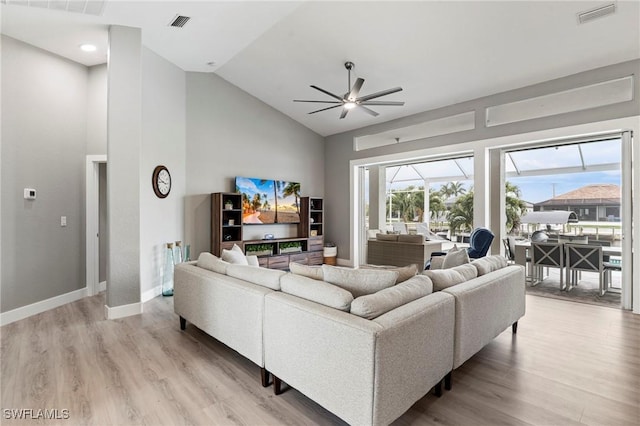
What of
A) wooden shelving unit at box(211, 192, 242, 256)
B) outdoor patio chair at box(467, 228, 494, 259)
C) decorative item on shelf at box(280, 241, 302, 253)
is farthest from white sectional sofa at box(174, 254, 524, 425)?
decorative item on shelf at box(280, 241, 302, 253)

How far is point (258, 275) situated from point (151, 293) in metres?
3.00

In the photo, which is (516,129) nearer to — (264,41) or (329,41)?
(329,41)

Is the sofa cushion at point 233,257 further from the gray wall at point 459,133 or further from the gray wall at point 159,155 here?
the gray wall at point 459,133

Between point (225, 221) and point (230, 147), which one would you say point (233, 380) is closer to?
point (225, 221)

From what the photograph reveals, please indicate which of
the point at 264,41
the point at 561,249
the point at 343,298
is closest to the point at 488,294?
the point at 343,298

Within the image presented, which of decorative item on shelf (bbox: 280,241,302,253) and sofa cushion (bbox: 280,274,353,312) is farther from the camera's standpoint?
decorative item on shelf (bbox: 280,241,302,253)

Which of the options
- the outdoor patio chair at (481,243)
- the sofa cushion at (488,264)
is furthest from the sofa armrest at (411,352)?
the outdoor patio chair at (481,243)

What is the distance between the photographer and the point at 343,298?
6.22 feet

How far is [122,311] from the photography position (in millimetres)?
3764

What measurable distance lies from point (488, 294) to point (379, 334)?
4.94ft

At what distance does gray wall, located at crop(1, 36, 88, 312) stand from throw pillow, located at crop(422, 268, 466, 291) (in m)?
4.54

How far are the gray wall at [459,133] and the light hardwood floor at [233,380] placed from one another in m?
2.78

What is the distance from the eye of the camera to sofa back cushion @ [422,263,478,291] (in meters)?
2.41

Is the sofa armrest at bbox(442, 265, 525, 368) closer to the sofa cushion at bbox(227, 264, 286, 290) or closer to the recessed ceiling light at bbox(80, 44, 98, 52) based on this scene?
the sofa cushion at bbox(227, 264, 286, 290)
